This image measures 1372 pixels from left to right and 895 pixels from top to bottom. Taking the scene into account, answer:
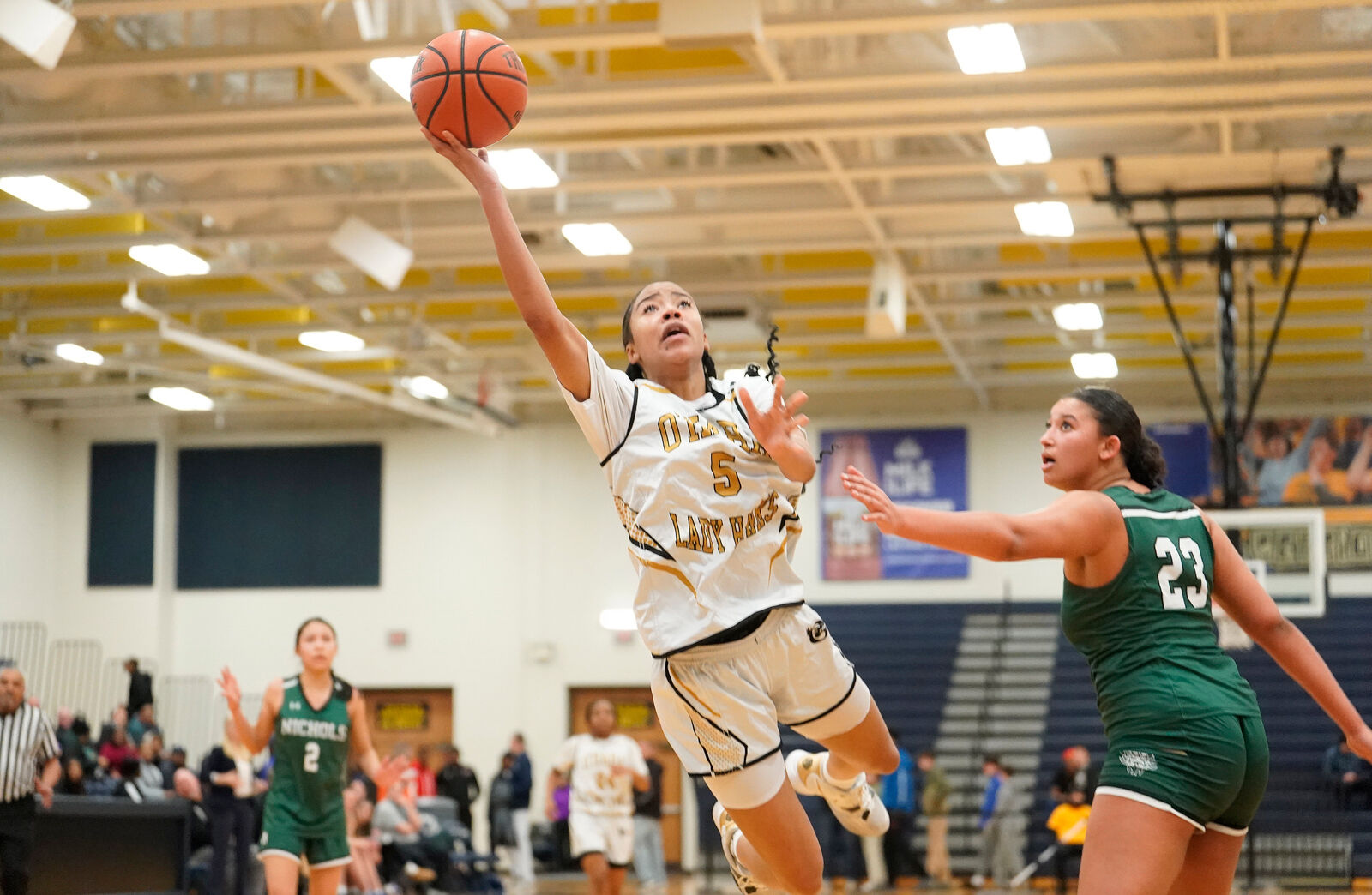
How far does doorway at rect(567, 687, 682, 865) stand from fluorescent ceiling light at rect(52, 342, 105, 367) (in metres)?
8.41

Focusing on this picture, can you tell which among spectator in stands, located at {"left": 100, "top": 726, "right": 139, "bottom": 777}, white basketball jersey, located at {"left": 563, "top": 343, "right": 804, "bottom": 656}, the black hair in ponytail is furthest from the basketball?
spectator in stands, located at {"left": 100, "top": 726, "right": 139, "bottom": 777}

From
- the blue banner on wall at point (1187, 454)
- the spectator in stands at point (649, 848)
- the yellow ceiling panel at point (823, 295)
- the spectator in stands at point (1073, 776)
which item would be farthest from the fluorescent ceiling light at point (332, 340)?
the blue banner on wall at point (1187, 454)

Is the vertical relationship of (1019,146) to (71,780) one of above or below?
above

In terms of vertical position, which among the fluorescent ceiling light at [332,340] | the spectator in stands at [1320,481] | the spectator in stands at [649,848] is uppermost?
the fluorescent ceiling light at [332,340]

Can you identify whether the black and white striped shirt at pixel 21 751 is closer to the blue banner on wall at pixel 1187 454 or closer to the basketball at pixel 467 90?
the basketball at pixel 467 90

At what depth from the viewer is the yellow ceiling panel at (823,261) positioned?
55.0 ft

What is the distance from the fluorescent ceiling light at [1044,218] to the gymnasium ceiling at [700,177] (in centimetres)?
13

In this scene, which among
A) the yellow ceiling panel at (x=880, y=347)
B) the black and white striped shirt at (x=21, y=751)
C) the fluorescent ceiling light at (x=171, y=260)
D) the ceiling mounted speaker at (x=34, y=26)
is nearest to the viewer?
the ceiling mounted speaker at (x=34, y=26)

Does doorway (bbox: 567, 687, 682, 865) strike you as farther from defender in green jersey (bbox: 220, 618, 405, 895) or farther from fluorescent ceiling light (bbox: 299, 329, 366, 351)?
defender in green jersey (bbox: 220, 618, 405, 895)

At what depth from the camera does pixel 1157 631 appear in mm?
3893

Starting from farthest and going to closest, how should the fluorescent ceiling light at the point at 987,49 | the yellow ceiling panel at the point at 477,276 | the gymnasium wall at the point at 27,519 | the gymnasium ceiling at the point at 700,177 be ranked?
the gymnasium wall at the point at 27,519 → the yellow ceiling panel at the point at 477,276 → the gymnasium ceiling at the point at 700,177 → the fluorescent ceiling light at the point at 987,49

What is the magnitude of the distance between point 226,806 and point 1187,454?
14.4 m

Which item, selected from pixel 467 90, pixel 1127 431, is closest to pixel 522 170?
pixel 467 90

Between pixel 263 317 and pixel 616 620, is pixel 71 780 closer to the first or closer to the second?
pixel 263 317
